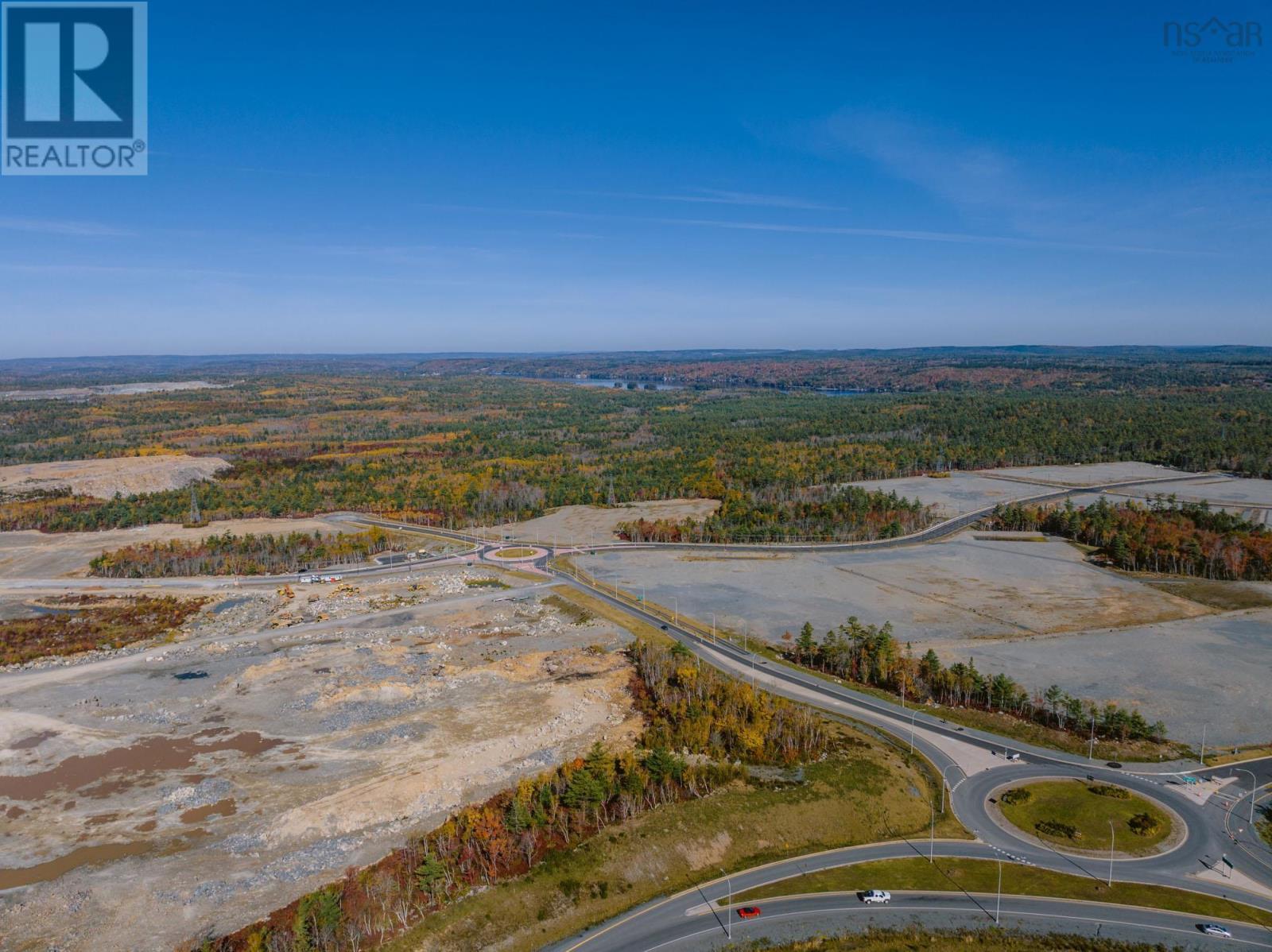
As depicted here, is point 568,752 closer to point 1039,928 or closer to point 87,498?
point 1039,928

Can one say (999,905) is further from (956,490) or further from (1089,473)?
(1089,473)

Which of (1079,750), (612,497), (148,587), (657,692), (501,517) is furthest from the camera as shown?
(612,497)

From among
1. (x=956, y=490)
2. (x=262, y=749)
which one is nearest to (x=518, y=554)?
(x=262, y=749)

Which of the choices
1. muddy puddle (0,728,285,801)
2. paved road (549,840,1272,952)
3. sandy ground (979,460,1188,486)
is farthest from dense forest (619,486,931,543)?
paved road (549,840,1272,952)

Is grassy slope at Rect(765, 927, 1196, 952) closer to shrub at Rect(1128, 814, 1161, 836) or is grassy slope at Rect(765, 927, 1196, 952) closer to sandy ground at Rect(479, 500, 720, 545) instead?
shrub at Rect(1128, 814, 1161, 836)

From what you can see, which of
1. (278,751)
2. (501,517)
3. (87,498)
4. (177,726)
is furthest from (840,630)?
(87,498)
